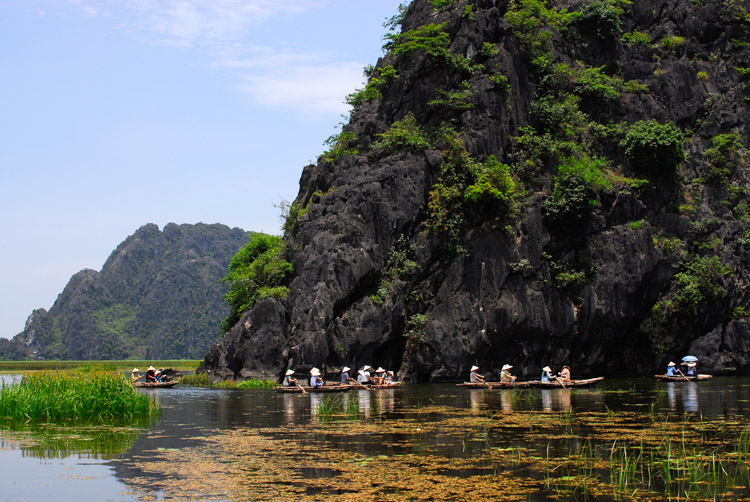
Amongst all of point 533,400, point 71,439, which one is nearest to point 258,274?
point 533,400

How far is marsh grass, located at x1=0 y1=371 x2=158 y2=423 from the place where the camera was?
58.4ft

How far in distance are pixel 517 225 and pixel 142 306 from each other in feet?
417

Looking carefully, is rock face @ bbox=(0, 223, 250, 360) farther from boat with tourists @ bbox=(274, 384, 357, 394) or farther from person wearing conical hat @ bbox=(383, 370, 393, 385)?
boat with tourists @ bbox=(274, 384, 357, 394)

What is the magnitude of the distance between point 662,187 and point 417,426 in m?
29.4

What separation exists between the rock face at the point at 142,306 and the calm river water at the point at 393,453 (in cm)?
12119

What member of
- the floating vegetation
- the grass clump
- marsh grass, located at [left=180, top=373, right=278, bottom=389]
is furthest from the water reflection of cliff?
the grass clump

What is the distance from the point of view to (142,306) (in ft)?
490

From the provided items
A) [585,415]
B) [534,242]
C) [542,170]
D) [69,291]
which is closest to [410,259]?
[534,242]

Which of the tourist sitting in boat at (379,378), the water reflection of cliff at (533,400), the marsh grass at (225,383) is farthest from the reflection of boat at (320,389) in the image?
the water reflection of cliff at (533,400)

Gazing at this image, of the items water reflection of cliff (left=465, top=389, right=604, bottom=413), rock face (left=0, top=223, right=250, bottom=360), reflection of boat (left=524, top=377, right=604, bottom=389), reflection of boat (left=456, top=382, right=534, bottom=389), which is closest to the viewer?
water reflection of cliff (left=465, top=389, right=604, bottom=413)

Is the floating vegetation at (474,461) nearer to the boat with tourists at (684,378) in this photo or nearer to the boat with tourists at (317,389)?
the boat with tourists at (317,389)

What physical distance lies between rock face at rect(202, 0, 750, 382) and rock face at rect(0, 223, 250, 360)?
Result: 103m

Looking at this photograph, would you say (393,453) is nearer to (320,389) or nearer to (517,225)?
(320,389)

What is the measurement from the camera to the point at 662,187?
40.1 meters
